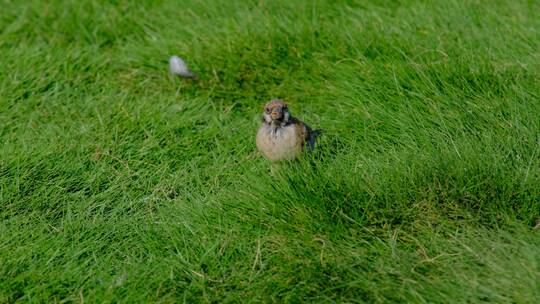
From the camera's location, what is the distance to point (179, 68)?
561cm

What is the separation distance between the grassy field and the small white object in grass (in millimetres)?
62

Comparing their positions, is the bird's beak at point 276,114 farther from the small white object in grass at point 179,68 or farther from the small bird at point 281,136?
the small white object in grass at point 179,68

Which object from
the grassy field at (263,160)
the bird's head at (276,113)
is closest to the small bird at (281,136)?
the bird's head at (276,113)

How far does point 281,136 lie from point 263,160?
317 millimetres

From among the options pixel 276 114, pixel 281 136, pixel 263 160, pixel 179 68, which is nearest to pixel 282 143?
pixel 281 136

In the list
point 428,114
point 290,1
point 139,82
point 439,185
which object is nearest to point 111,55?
point 139,82

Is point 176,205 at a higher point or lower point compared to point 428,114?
lower

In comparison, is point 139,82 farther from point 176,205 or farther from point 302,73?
point 176,205

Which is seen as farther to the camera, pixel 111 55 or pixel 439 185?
pixel 111 55

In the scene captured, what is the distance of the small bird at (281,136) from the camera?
4414mm

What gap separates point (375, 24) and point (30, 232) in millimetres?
2842

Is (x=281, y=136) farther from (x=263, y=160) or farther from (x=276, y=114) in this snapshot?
(x=263, y=160)

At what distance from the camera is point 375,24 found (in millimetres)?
5609

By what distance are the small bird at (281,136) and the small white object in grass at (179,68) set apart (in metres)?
1.24
